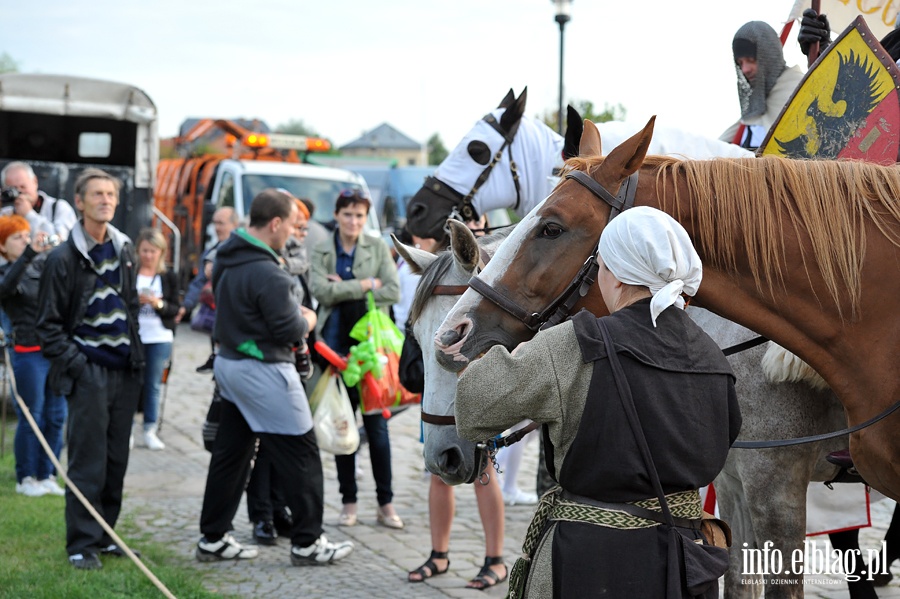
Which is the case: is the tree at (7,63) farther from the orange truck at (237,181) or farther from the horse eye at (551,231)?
the horse eye at (551,231)

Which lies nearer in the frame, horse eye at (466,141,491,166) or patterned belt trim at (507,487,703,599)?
patterned belt trim at (507,487,703,599)

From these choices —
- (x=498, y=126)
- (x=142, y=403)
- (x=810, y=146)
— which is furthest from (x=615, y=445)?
(x=142, y=403)

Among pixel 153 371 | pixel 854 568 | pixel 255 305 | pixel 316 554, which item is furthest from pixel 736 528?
pixel 153 371

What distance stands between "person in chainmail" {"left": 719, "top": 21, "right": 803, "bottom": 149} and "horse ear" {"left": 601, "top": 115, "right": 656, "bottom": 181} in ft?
7.50

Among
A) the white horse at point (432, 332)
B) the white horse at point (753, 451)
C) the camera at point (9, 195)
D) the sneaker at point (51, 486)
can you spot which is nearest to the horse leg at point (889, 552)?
the white horse at point (753, 451)

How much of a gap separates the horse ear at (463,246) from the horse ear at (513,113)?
1364mm

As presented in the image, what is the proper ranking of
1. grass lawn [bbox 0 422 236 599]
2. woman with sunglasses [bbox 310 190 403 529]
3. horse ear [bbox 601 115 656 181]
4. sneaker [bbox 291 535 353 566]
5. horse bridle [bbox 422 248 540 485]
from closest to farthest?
horse ear [bbox 601 115 656 181] → horse bridle [bbox 422 248 540 485] → grass lawn [bbox 0 422 236 599] → sneaker [bbox 291 535 353 566] → woman with sunglasses [bbox 310 190 403 529]

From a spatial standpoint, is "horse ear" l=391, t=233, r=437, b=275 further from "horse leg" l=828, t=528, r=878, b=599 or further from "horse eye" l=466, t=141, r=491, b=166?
"horse leg" l=828, t=528, r=878, b=599

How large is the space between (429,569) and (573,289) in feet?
11.3

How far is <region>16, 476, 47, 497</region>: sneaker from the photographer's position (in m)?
7.69

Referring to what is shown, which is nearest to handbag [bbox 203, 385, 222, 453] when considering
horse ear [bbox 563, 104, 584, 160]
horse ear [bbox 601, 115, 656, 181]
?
horse ear [bbox 563, 104, 584, 160]

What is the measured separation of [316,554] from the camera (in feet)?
20.4

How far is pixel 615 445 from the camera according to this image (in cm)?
248

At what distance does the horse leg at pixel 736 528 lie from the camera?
4.16 meters
